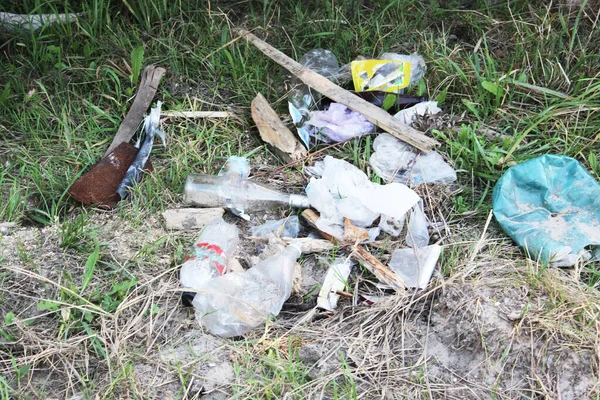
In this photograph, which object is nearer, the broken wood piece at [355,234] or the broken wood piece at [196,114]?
the broken wood piece at [355,234]

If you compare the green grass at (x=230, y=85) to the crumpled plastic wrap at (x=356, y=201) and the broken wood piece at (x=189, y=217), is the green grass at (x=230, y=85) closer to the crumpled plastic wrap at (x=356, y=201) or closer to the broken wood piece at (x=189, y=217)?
the broken wood piece at (x=189, y=217)

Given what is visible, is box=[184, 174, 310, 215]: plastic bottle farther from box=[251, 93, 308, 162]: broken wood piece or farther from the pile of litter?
box=[251, 93, 308, 162]: broken wood piece

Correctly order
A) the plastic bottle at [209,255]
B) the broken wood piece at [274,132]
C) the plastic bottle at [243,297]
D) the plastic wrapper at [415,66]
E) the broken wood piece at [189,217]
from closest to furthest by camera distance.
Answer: the plastic bottle at [243,297] → the plastic bottle at [209,255] → the broken wood piece at [189,217] → the broken wood piece at [274,132] → the plastic wrapper at [415,66]

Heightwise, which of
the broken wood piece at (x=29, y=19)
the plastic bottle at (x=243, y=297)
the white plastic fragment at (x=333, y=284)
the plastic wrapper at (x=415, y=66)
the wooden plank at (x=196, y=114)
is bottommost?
the white plastic fragment at (x=333, y=284)

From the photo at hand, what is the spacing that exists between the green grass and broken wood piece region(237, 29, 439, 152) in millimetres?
66

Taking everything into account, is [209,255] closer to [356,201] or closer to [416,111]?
[356,201]

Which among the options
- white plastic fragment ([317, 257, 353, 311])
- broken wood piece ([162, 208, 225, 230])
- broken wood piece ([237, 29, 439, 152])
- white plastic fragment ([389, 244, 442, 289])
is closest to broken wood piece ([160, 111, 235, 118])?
broken wood piece ([237, 29, 439, 152])

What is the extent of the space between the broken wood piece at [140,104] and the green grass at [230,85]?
0.19ft

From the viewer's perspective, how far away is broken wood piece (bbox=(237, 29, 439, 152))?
311 cm

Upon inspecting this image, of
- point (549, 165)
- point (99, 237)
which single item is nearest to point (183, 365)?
point (99, 237)

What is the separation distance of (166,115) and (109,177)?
48cm

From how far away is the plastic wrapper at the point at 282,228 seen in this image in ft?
Answer: 9.58

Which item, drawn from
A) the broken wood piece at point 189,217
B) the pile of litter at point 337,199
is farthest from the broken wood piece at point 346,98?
the broken wood piece at point 189,217

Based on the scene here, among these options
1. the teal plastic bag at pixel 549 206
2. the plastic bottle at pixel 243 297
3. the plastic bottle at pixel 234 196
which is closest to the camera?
the plastic bottle at pixel 243 297
